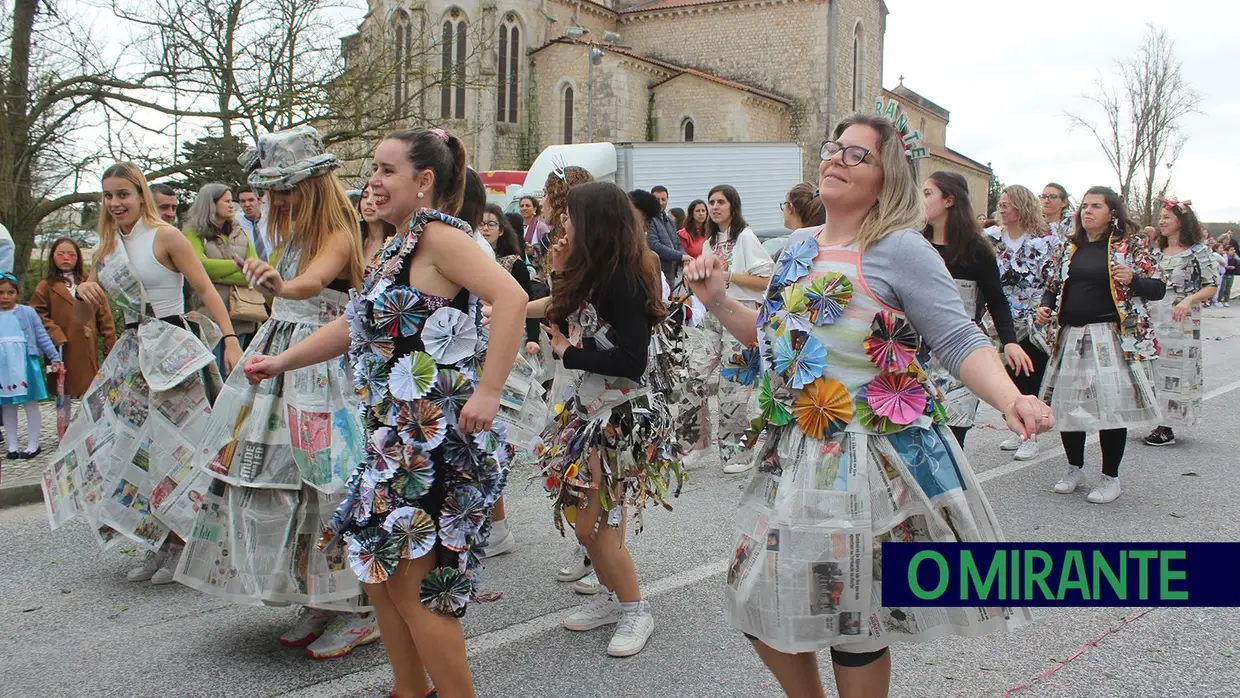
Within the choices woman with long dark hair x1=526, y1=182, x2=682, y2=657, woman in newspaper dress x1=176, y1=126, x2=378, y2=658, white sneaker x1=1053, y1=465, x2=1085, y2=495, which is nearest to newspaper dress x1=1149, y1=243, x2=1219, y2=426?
white sneaker x1=1053, y1=465, x2=1085, y2=495

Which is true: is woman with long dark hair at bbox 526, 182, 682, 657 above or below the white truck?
below

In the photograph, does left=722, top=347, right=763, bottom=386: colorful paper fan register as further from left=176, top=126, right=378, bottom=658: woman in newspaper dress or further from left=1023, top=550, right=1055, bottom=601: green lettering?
left=176, top=126, right=378, bottom=658: woman in newspaper dress

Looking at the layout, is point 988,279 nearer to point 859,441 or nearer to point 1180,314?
point 859,441

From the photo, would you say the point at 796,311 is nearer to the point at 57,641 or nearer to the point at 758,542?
the point at 758,542

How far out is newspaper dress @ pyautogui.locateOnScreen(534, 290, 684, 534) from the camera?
3.82 m

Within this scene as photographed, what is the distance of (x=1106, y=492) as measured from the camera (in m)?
6.21

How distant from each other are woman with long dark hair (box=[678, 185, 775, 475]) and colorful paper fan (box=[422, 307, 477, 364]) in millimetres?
3316

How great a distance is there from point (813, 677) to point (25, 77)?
639 inches

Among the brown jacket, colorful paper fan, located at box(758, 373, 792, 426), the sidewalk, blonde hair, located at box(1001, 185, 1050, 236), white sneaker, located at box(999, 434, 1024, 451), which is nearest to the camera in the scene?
colorful paper fan, located at box(758, 373, 792, 426)

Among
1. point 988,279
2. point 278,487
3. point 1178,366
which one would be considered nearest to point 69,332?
point 278,487

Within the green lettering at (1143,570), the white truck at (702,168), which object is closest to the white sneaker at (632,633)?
the green lettering at (1143,570)

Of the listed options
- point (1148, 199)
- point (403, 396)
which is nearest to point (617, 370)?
point (403, 396)

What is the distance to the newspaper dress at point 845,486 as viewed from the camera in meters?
2.36

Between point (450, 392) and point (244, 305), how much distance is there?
541cm
